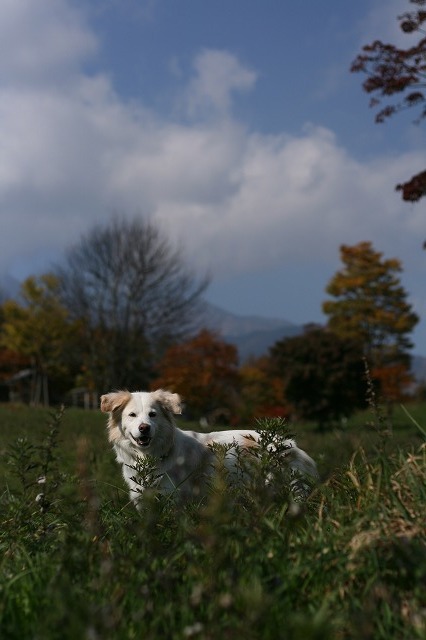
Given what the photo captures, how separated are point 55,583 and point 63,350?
44.4 m

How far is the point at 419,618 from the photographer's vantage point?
234 cm

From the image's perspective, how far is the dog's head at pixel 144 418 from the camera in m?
6.48

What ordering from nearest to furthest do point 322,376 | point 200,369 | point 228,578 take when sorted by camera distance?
point 228,578 < point 322,376 < point 200,369

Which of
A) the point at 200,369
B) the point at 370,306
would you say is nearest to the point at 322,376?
the point at 200,369

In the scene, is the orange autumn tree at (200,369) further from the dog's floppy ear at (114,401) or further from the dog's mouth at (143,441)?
the dog's mouth at (143,441)

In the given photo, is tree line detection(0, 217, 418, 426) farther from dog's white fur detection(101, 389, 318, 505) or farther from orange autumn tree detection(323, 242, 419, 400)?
dog's white fur detection(101, 389, 318, 505)

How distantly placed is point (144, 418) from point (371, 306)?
45.6 m

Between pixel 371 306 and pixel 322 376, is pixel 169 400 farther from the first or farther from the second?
pixel 371 306

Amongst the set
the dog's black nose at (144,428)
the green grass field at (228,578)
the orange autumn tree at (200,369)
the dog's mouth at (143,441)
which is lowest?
the green grass field at (228,578)

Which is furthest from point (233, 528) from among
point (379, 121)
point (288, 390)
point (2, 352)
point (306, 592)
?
point (2, 352)

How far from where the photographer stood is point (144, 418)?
651 cm

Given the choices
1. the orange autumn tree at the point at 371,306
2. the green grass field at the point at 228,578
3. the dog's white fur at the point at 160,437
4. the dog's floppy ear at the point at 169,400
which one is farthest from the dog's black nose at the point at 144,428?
the orange autumn tree at the point at 371,306

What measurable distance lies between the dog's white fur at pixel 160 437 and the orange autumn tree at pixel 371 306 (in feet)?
142

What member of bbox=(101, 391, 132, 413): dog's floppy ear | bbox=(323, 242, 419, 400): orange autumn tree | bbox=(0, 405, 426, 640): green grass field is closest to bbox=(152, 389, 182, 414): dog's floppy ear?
bbox=(101, 391, 132, 413): dog's floppy ear
